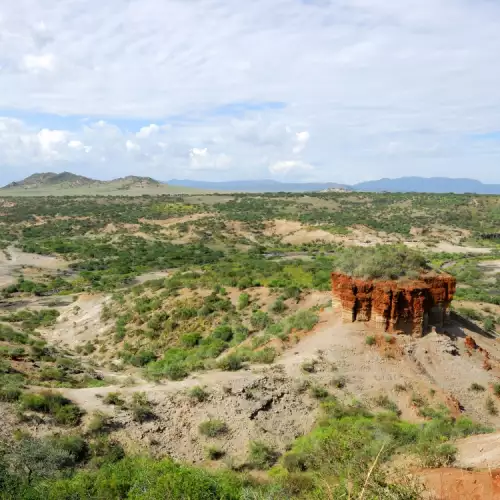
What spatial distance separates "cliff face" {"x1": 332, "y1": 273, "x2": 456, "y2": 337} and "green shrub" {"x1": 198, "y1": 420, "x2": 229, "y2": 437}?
8803mm

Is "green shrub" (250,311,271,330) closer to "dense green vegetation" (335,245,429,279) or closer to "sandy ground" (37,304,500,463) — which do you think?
"sandy ground" (37,304,500,463)

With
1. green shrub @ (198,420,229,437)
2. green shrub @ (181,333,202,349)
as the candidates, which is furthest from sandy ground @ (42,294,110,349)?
green shrub @ (198,420,229,437)

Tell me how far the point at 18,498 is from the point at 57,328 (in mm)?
24690

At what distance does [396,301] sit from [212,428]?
34.2ft

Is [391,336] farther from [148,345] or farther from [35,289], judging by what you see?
[35,289]

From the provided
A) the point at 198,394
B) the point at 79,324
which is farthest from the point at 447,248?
the point at 198,394

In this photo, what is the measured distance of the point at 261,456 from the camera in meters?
15.2

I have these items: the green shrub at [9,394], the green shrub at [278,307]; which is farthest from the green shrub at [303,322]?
the green shrub at [9,394]

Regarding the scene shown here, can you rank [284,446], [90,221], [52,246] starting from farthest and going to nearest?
[90,221] → [52,246] → [284,446]

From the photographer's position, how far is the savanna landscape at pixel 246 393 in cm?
1166

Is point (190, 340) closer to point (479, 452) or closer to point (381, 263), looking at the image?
point (381, 263)

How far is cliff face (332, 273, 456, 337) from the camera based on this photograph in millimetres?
21859

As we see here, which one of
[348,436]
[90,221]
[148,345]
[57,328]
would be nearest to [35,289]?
[57,328]

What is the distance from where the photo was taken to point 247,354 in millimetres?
22344
